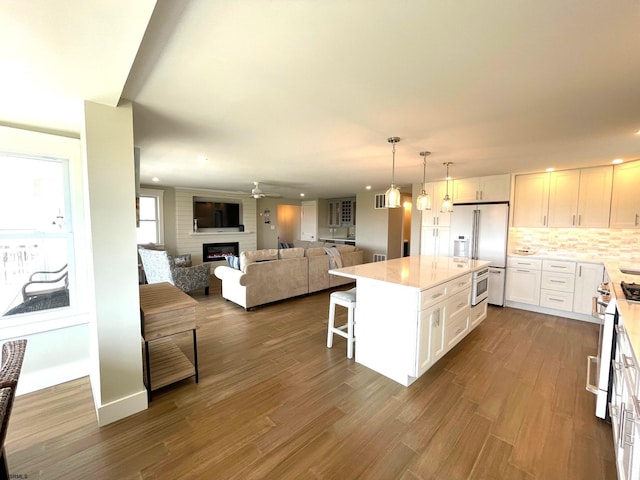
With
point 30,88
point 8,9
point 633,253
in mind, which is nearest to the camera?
point 8,9

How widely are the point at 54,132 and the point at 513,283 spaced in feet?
20.1

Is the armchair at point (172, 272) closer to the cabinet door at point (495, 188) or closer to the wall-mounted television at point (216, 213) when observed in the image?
the wall-mounted television at point (216, 213)

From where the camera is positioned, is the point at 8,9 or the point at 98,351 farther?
the point at 98,351

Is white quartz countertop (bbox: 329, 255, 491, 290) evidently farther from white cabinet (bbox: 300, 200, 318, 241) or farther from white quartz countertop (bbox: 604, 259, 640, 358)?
white cabinet (bbox: 300, 200, 318, 241)

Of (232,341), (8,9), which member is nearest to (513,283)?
(232,341)

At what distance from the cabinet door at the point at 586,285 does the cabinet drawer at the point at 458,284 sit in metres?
2.25

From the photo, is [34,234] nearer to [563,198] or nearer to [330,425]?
[330,425]

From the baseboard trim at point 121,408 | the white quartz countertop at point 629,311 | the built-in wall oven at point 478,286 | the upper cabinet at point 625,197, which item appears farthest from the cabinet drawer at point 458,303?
the baseboard trim at point 121,408

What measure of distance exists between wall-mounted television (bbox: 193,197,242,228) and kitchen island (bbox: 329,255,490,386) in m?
5.74

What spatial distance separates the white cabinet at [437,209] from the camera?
16.5 ft

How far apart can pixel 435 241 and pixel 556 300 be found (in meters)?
2.00

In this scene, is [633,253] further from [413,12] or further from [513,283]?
[413,12]

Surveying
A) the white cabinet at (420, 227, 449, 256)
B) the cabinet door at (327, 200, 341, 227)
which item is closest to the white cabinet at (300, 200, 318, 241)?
the cabinet door at (327, 200, 341, 227)

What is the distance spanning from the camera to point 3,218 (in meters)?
2.16
